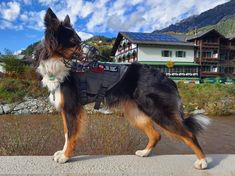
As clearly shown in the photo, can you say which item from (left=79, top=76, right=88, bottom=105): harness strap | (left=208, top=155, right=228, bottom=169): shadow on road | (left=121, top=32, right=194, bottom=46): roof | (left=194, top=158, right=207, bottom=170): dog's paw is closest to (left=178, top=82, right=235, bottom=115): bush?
(left=208, top=155, right=228, bottom=169): shadow on road

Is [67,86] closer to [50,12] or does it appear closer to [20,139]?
[50,12]

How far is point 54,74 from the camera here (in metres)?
3.13

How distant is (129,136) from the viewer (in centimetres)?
540

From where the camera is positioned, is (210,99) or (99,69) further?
(210,99)

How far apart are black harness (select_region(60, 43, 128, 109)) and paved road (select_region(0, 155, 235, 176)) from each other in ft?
2.36

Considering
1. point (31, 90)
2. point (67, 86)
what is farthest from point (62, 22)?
point (31, 90)

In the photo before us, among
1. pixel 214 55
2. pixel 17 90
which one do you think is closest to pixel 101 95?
pixel 17 90

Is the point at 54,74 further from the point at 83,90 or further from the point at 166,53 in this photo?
the point at 166,53

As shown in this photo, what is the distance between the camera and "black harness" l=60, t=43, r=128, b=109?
328 cm

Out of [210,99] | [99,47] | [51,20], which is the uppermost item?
[99,47]

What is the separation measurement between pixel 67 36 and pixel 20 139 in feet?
8.31

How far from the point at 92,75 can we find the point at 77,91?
0.94 feet

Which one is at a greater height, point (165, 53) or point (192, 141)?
point (165, 53)

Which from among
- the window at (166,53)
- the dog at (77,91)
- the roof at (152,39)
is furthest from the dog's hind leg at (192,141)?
the window at (166,53)
